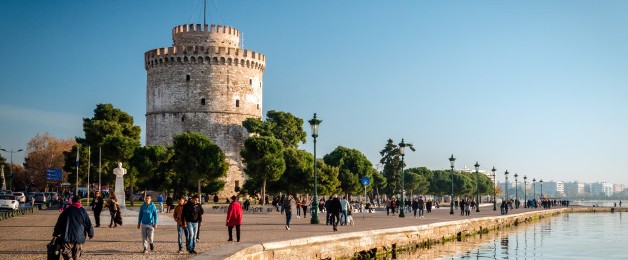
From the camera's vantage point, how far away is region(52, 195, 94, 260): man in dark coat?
493 inches

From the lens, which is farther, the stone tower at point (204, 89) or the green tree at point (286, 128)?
the green tree at point (286, 128)

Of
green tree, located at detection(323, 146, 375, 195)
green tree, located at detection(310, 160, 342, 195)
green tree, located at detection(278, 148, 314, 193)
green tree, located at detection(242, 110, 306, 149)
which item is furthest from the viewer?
green tree, located at detection(242, 110, 306, 149)

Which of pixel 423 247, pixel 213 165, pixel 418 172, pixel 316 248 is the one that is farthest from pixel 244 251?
pixel 418 172

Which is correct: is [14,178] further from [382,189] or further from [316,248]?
[316,248]

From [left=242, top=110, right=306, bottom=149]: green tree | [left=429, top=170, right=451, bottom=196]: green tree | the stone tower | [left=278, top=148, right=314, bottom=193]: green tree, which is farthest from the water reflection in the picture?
[left=429, top=170, right=451, bottom=196]: green tree

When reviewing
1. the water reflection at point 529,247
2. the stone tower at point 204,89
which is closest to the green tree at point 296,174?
the stone tower at point 204,89

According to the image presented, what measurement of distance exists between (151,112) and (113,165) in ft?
48.8

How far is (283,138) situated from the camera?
82.7 meters

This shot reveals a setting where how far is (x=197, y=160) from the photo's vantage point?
6300 cm

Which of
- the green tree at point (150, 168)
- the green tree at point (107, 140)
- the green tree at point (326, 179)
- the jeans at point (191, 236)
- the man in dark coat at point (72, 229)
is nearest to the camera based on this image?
the man in dark coat at point (72, 229)

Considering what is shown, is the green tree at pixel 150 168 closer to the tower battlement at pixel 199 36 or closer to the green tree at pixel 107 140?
the green tree at pixel 107 140

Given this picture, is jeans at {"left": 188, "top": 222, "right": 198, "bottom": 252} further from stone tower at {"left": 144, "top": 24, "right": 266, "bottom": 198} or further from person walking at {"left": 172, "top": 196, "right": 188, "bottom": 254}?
stone tower at {"left": 144, "top": 24, "right": 266, "bottom": 198}

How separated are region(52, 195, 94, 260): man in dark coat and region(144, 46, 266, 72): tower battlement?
63.1m

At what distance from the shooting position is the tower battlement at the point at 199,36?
76.4 meters
